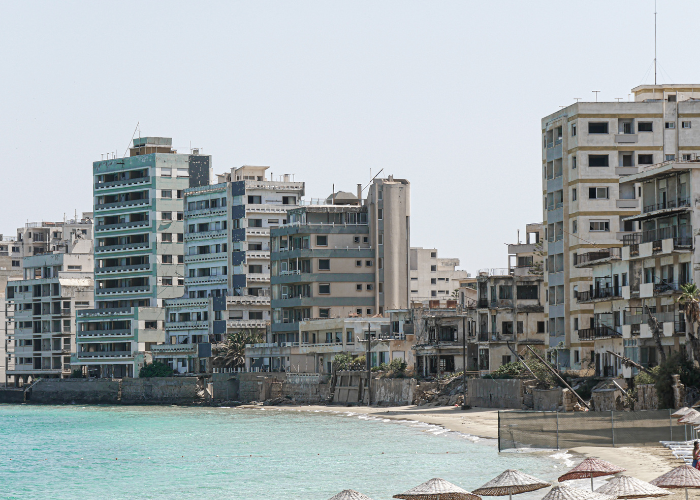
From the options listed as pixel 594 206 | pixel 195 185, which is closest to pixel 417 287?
pixel 195 185

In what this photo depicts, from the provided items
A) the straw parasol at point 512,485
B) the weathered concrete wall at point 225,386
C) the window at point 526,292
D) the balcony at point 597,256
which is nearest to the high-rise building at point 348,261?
the weathered concrete wall at point 225,386

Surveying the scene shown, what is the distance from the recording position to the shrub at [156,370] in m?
145

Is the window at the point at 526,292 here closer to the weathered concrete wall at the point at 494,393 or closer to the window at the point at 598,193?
the weathered concrete wall at the point at 494,393

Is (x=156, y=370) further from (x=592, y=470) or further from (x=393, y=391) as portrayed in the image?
(x=592, y=470)

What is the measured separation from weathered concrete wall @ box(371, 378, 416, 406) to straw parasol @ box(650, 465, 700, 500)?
226ft

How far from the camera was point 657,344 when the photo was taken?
69.4 meters

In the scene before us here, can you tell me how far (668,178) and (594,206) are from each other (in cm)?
1617

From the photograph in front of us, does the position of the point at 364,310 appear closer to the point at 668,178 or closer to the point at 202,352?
the point at 202,352

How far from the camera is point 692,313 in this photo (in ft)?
216

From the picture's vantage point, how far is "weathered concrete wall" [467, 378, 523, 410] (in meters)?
84.4

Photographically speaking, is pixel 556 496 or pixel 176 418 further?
pixel 176 418

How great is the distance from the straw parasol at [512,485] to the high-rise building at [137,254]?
120690 millimetres

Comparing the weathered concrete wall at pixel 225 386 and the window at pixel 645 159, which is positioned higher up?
the window at pixel 645 159

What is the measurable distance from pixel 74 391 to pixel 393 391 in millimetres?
62470
